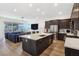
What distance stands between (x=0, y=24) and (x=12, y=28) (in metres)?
1.94

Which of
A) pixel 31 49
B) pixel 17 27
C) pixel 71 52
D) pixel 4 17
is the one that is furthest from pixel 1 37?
pixel 71 52

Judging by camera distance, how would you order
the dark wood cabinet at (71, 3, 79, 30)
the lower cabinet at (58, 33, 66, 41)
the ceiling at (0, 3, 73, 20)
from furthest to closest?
1. the lower cabinet at (58, 33, 66, 41)
2. the ceiling at (0, 3, 73, 20)
3. the dark wood cabinet at (71, 3, 79, 30)

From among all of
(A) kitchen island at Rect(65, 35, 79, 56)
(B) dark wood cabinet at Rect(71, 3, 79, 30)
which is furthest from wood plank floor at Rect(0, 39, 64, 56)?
(B) dark wood cabinet at Rect(71, 3, 79, 30)

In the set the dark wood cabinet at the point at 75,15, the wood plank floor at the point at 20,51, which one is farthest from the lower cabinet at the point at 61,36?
the wood plank floor at the point at 20,51

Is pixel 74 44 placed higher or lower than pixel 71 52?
higher

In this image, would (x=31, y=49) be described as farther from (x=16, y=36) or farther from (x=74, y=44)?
(x=16, y=36)

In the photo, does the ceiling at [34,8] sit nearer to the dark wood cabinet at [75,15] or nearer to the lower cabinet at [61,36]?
the dark wood cabinet at [75,15]

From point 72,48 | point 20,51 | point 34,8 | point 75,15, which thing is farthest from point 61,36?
point 72,48

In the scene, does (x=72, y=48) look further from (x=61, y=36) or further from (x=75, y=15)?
(x=61, y=36)

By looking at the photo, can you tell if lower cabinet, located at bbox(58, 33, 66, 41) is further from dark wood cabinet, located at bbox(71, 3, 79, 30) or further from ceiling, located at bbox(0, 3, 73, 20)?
ceiling, located at bbox(0, 3, 73, 20)

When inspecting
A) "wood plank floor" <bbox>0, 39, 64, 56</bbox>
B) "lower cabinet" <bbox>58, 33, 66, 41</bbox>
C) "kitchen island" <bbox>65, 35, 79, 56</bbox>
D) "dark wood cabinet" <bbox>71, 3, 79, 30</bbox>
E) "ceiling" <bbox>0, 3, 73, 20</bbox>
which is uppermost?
"ceiling" <bbox>0, 3, 73, 20</bbox>

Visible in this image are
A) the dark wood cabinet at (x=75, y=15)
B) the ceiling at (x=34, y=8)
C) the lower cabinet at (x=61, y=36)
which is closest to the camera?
the dark wood cabinet at (x=75, y=15)

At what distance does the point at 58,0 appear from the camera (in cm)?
189

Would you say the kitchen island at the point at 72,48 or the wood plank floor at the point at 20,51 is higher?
the kitchen island at the point at 72,48
